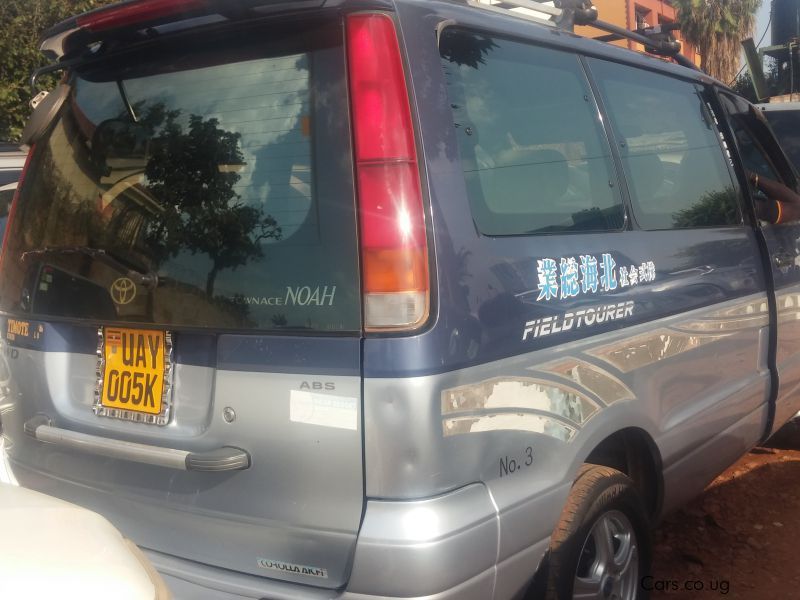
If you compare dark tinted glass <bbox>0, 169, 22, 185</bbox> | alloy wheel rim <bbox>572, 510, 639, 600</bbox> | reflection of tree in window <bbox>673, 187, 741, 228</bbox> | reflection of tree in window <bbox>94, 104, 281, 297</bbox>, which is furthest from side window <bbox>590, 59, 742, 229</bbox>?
dark tinted glass <bbox>0, 169, 22, 185</bbox>

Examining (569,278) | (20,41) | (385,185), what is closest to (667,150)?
(569,278)

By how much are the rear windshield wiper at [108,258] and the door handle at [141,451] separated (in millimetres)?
480

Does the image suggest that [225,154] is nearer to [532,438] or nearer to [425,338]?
[425,338]

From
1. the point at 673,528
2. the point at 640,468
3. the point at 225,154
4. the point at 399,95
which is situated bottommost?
the point at 673,528

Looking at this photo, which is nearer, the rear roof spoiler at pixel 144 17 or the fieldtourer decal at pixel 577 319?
the rear roof spoiler at pixel 144 17

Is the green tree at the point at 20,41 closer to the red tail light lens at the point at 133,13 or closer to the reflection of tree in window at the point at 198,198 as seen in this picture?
the red tail light lens at the point at 133,13

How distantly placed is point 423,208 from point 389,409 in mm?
519

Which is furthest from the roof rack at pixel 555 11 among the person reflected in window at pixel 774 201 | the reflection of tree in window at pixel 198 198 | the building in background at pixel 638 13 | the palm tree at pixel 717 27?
the palm tree at pixel 717 27

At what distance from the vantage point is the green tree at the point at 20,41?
384 inches

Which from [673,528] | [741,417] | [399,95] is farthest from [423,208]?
[673,528]

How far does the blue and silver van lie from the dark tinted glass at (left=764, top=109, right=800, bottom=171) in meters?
4.51

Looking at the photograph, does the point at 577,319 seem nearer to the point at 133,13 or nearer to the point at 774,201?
the point at 133,13

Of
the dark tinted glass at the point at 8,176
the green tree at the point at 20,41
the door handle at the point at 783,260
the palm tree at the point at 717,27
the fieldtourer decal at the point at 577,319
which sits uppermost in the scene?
the palm tree at the point at 717,27

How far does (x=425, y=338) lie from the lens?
2059 millimetres
